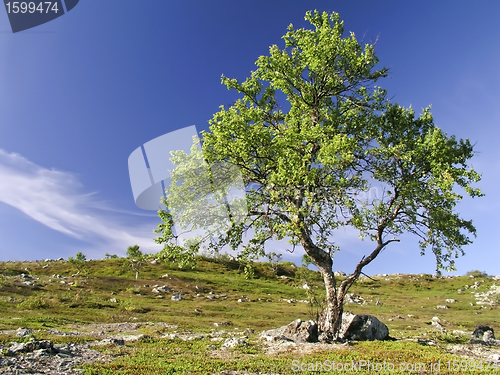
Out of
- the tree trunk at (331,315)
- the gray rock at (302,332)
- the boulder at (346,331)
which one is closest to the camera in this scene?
the gray rock at (302,332)

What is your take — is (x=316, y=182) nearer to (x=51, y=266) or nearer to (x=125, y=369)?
(x=125, y=369)

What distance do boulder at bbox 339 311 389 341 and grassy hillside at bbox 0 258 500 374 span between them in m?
2.35

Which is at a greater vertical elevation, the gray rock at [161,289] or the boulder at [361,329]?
the boulder at [361,329]

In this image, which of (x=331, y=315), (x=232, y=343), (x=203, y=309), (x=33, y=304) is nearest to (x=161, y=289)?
(x=203, y=309)

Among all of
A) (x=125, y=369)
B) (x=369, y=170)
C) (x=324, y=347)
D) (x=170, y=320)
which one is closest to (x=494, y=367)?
(x=324, y=347)

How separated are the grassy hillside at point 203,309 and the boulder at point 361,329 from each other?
2.35 metres

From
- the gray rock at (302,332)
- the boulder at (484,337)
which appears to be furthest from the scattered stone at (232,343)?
the boulder at (484,337)

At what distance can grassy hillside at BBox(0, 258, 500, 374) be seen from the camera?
1428 centimetres

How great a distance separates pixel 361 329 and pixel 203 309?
1348 inches

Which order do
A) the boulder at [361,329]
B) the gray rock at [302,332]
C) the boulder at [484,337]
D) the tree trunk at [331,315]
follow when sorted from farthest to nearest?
the boulder at [361,329] → the boulder at [484,337] → the tree trunk at [331,315] → the gray rock at [302,332]

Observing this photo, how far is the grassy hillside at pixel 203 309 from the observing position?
46.9 ft

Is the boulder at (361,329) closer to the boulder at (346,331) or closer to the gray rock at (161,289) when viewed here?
the boulder at (346,331)

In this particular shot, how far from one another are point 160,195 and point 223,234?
5267mm

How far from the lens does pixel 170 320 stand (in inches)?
1404
